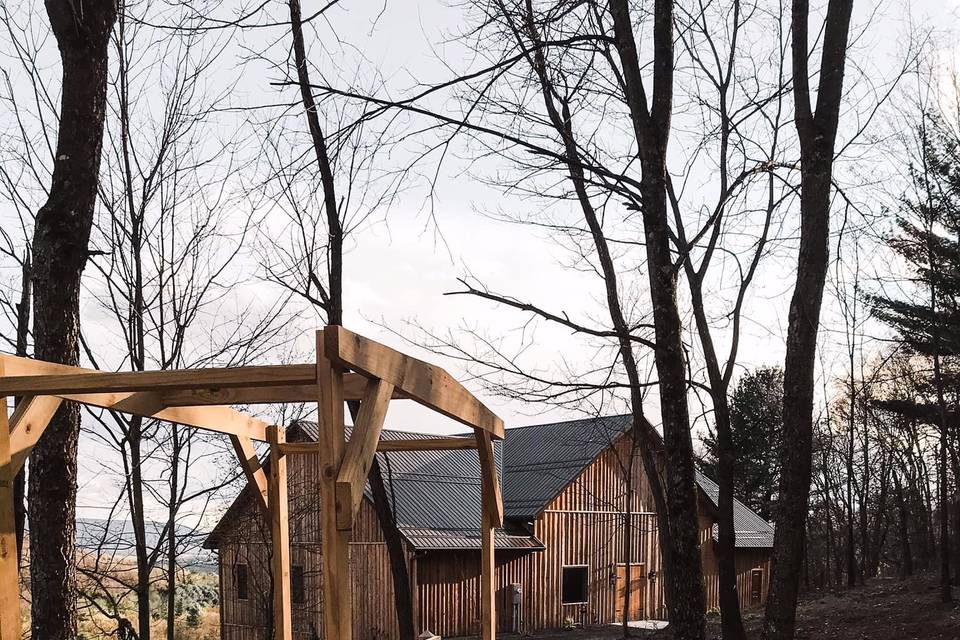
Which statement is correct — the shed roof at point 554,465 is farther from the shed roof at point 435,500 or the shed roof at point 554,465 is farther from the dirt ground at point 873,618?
the dirt ground at point 873,618

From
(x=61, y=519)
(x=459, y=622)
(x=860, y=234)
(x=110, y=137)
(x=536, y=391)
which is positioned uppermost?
(x=110, y=137)

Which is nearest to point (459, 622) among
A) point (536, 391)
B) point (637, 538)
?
point (637, 538)

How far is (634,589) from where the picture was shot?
25.8 meters

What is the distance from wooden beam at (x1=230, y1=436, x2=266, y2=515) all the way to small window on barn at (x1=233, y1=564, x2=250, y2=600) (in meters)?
17.5

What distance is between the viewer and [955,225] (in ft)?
66.0

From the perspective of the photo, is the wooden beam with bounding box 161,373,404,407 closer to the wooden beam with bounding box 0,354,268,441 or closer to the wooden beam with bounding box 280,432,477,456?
the wooden beam with bounding box 0,354,268,441

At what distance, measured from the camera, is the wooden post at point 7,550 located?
13.4 ft

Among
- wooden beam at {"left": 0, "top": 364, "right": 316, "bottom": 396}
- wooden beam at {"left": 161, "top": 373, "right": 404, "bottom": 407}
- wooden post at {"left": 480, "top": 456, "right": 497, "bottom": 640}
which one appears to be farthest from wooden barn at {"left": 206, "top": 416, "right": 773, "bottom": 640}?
wooden beam at {"left": 0, "top": 364, "right": 316, "bottom": 396}

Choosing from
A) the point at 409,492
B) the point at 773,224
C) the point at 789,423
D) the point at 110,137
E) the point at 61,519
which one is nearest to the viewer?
the point at 61,519

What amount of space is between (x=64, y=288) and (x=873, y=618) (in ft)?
53.0

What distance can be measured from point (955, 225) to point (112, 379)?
65.9ft

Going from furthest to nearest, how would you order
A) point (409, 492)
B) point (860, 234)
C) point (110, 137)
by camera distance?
point (409, 492)
point (110, 137)
point (860, 234)

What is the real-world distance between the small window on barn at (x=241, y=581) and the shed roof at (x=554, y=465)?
6.83m

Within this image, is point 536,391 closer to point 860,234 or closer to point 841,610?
point 860,234
